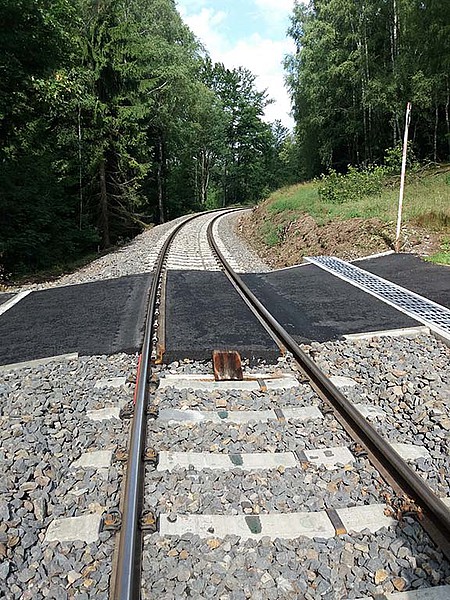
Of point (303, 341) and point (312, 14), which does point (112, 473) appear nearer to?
point (303, 341)

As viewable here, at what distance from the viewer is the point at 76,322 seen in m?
6.23

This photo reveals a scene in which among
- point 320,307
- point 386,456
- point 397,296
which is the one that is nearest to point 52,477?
point 386,456

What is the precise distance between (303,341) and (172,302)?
2.38 metres

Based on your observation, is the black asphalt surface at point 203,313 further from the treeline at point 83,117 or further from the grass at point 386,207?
the treeline at point 83,117

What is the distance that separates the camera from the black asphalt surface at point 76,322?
17.3 ft

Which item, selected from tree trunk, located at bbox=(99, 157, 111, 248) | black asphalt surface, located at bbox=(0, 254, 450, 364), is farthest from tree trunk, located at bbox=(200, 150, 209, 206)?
black asphalt surface, located at bbox=(0, 254, 450, 364)

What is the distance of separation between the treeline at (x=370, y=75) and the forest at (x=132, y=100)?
68mm

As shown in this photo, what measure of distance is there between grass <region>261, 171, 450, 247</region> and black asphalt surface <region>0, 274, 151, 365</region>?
627 centimetres

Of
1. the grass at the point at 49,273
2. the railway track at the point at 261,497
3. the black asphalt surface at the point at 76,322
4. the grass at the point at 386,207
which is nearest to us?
the railway track at the point at 261,497

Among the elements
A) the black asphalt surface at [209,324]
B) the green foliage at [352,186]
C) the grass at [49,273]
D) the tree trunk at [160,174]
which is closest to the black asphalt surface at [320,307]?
the black asphalt surface at [209,324]

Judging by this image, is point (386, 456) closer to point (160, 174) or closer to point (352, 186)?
point (352, 186)

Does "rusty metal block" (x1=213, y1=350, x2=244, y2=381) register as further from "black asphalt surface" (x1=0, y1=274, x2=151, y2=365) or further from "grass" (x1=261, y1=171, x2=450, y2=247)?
"grass" (x1=261, y1=171, x2=450, y2=247)

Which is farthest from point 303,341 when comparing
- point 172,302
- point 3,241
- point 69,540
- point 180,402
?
point 3,241

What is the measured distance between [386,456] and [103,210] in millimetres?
17519
